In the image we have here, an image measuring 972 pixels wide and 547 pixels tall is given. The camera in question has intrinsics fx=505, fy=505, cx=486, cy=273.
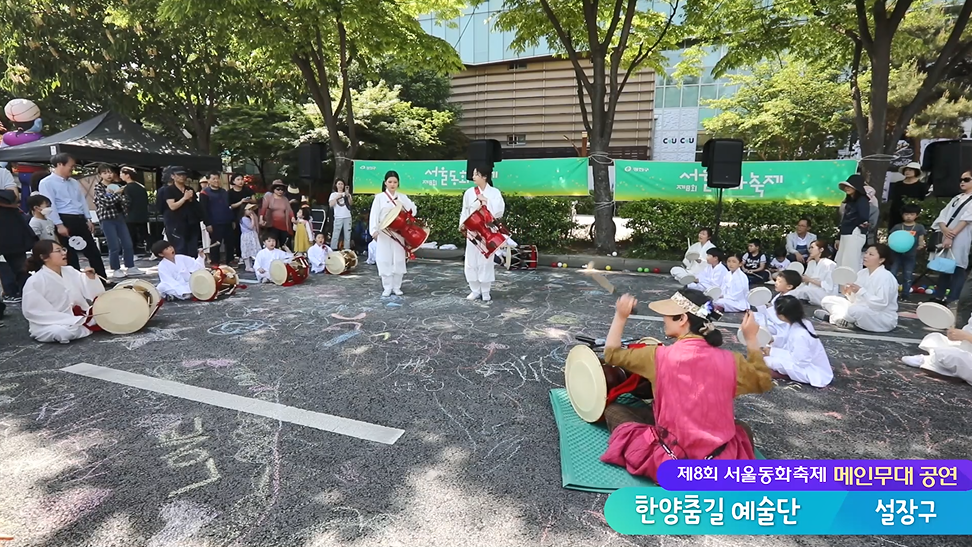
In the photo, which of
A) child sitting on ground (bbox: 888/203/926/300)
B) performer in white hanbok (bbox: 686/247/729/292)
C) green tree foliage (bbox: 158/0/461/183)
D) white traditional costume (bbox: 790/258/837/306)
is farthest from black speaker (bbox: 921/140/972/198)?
green tree foliage (bbox: 158/0/461/183)

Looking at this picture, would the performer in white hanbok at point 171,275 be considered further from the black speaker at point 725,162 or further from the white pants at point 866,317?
the black speaker at point 725,162

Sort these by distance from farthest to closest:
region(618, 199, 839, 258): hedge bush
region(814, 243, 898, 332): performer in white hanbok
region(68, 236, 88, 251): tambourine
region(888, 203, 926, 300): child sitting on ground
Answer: region(618, 199, 839, 258): hedge bush → region(888, 203, 926, 300): child sitting on ground → region(68, 236, 88, 251): tambourine → region(814, 243, 898, 332): performer in white hanbok

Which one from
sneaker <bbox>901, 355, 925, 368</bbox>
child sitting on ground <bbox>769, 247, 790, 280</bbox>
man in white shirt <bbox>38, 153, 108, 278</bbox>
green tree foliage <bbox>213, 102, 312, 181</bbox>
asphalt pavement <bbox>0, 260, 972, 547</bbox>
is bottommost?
sneaker <bbox>901, 355, 925, 368</bbox>

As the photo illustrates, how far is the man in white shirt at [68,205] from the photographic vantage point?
650 centimetres

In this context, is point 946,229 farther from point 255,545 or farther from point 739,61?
point 255,545

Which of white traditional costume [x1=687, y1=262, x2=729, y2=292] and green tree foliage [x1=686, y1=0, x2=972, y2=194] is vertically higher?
green tree foliage [x1=686, y1=0, x2=972, y2=194]

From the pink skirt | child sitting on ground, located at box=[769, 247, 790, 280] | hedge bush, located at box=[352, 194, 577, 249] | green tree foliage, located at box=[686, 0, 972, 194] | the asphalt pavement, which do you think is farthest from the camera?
hedge bush, located at box=[352, 194, 577, 249]

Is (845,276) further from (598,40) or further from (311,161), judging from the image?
(311,161)

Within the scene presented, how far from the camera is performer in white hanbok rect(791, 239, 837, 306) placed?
248 inches

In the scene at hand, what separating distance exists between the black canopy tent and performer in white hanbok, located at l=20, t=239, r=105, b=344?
580cm

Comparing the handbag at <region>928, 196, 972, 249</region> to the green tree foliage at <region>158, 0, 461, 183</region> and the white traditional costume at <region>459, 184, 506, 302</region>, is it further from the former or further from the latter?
the green tree foliage at <region>158, 0, 461, 183</region>

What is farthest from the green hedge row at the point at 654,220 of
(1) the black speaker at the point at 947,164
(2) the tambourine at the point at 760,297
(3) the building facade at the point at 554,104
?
(3) the building facade at the point at 554,104

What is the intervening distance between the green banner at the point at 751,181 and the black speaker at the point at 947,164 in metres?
1.06

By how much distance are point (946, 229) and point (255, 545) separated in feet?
27.5
